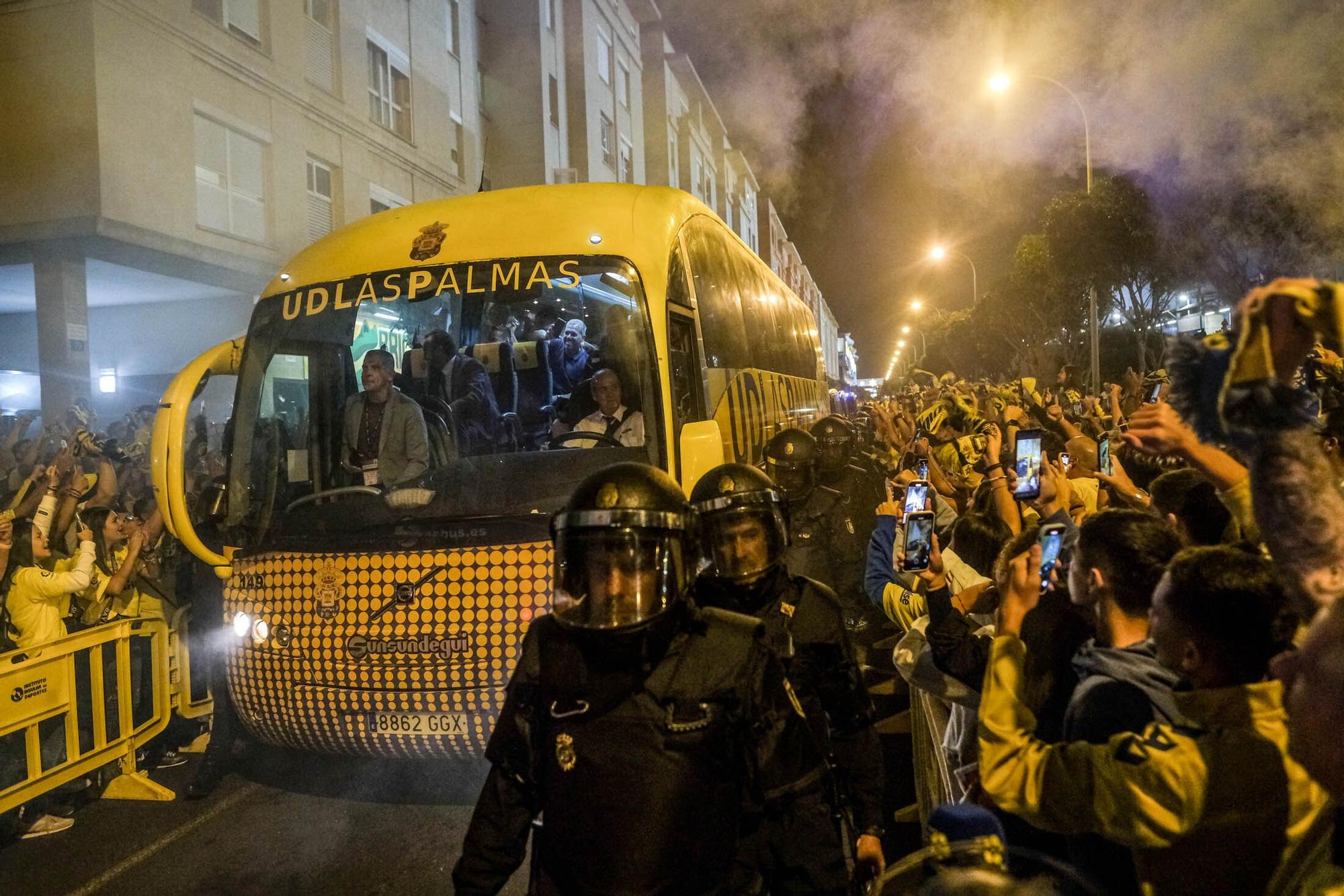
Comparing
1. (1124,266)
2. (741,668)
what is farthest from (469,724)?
(1124,266)

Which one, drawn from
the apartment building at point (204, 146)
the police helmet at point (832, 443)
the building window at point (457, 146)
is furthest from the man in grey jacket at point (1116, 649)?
the building window at point (457, 146)

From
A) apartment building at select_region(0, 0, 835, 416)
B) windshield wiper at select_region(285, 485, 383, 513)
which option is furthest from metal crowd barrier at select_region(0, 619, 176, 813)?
apartment building at select_region(0, 0, 835, 416)

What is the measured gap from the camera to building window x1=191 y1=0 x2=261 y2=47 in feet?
48.0

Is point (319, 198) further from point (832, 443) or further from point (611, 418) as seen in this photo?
point (611, 418)

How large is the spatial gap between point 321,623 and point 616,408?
1886 millimetres

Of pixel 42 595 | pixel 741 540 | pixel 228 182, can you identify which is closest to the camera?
pixel 741 540

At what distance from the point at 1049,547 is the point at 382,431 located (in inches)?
149

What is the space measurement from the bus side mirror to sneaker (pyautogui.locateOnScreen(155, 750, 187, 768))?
144 inches

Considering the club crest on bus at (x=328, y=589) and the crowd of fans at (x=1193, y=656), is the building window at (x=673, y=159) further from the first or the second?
the crowd of fans at (x=1193, y=656)

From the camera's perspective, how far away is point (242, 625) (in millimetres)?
4570

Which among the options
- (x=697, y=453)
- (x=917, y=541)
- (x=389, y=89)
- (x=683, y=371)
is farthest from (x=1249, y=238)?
(x=389, y=89)

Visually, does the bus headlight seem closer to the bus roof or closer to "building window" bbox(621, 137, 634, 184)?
the bus roof

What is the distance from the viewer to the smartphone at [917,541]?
291cm

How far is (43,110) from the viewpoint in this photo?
12531 mm
